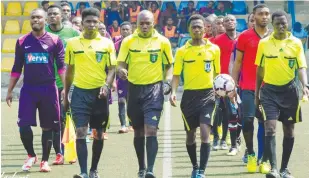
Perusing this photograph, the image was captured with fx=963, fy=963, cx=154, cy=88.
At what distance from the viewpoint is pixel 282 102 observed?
11.5m

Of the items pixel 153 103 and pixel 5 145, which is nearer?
pixel 153 103

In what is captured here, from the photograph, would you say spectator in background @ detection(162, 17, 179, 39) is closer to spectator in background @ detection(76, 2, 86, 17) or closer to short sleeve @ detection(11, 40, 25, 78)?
spectator in background @ detection(76, 2, 86, 17)

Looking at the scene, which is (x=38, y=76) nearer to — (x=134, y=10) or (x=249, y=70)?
(x=249, y=70)

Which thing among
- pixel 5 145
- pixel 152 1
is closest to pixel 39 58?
pixel 5 145

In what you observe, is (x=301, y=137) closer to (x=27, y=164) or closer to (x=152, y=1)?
(x=27, y=164)

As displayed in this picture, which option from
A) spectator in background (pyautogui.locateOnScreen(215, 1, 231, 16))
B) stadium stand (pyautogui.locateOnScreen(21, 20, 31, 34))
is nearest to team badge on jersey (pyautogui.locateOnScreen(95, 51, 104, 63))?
spectator in background (pyautogui.locateOnScreen(215, 1, 231, 16))

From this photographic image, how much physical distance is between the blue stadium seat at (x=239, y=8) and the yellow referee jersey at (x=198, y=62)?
19.9 m

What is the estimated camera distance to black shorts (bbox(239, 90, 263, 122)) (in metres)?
12.5

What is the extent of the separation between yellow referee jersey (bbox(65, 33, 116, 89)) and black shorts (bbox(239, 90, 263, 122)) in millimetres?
2044

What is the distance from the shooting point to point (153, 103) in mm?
11391

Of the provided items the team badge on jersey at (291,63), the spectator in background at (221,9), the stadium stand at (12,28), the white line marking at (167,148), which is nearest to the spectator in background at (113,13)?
the spectator in background at (221,9)

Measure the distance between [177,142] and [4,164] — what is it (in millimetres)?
3567

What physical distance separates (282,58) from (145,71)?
5.36 ft

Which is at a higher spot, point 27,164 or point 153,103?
point 153,103
